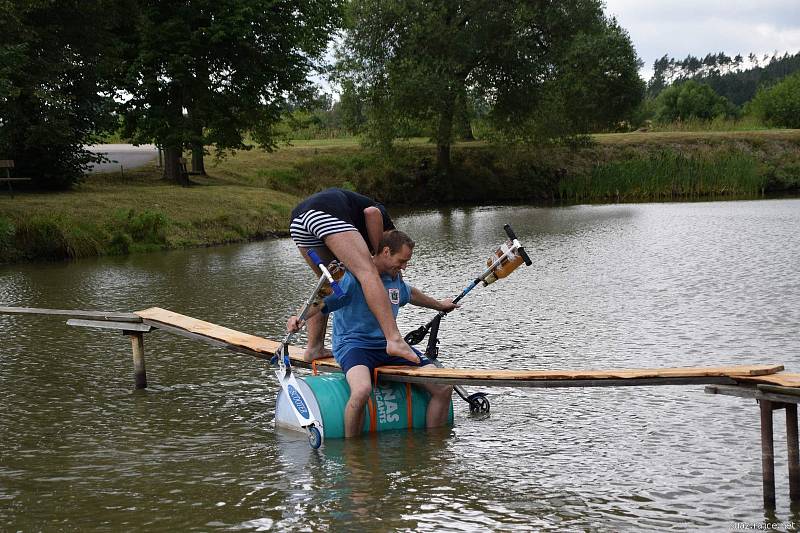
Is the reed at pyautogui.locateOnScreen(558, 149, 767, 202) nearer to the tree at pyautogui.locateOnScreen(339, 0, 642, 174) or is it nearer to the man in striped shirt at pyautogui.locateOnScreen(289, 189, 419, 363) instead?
the tree at pyautogui.locateOnScreen(339, 0, 642, 174)

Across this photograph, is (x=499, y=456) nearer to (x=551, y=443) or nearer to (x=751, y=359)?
(x=551, y=443)

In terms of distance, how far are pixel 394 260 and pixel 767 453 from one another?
3112mm

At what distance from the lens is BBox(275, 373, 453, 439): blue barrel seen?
7523 millimetres

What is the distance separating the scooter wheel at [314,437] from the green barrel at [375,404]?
128 millimetres

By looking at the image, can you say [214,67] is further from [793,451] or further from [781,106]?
[781,106]

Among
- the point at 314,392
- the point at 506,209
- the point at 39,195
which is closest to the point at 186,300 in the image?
the point at 314,392

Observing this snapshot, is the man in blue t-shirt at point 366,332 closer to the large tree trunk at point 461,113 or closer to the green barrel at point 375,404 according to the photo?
the green barrel at point 375,404

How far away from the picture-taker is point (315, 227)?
26.2 feet

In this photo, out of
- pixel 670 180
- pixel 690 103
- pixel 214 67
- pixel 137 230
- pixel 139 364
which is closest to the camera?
pixel 139 364

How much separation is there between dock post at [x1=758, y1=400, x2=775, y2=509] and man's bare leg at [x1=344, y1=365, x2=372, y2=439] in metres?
2.76

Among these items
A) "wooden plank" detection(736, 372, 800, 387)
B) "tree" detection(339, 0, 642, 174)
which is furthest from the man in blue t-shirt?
"tree" detection(339, 0, 642, 174)

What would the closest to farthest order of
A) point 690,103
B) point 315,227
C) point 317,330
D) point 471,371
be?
point 471,371, point 315,227, point 317,330, point 690,103

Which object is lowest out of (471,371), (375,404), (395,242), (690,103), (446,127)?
(375,404)

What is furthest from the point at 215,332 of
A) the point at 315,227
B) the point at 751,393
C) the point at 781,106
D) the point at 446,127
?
the point at 781,106
